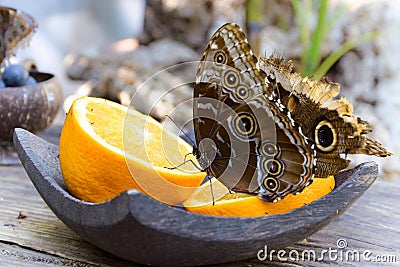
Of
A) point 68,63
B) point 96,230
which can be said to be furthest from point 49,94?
point 68,63

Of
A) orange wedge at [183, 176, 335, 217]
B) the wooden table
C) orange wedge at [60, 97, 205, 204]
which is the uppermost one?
orange wedge at [60, 97, 205, 204]

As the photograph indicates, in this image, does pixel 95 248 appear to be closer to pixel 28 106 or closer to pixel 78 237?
pixel 78 237

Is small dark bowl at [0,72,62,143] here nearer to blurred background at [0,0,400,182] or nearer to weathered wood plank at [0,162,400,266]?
weathered wood plank at [0,162,400,266]

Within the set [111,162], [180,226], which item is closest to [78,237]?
[111,162]

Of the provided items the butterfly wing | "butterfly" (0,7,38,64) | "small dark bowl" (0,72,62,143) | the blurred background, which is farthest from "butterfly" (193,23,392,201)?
the blurred background

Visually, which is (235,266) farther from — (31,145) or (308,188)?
(31,145)
